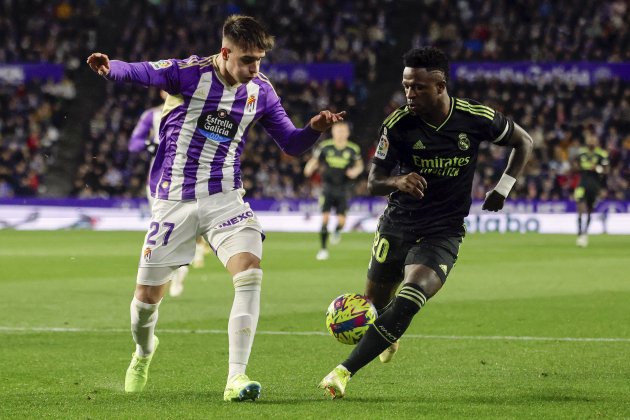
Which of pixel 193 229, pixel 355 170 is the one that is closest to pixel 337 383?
pixel 193 229

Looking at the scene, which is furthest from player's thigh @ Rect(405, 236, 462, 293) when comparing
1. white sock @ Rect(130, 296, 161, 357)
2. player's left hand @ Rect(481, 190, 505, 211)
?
white sock @ Rect(130, 296, 161, 357)

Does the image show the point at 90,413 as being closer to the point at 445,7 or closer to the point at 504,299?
the point at 504,299

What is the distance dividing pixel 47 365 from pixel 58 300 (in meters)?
5.49

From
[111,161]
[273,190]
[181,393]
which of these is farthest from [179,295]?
[111,161]

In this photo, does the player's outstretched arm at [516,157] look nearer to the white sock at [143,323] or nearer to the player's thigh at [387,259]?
the player's thigh at [387,259]

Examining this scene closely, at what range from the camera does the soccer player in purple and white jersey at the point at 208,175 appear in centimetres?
688

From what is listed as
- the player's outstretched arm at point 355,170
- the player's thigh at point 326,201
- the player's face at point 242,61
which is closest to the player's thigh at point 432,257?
the player's face at point 242,61

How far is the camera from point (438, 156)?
725cm

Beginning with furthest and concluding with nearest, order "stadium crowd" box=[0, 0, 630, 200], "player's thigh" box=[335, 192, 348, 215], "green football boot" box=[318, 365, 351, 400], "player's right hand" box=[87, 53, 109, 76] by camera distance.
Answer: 1. "stadium crowd" box=[0, 0, 630, 200]
2. "player's thigh" box=[335, 192, 348, 215]
3. "green football boot" box=[318, 365, 351, 400]
4. "player's right hand" box=[87, 53, 109, 76]

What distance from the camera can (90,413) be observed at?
617cm

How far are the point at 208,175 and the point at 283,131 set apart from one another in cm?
64

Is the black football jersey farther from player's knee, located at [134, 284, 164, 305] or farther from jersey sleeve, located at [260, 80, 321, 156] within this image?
player's knee, located at [134, 284, 164, 305]

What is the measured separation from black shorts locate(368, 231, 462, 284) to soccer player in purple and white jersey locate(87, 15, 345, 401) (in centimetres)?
87

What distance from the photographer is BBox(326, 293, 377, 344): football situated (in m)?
7.08
